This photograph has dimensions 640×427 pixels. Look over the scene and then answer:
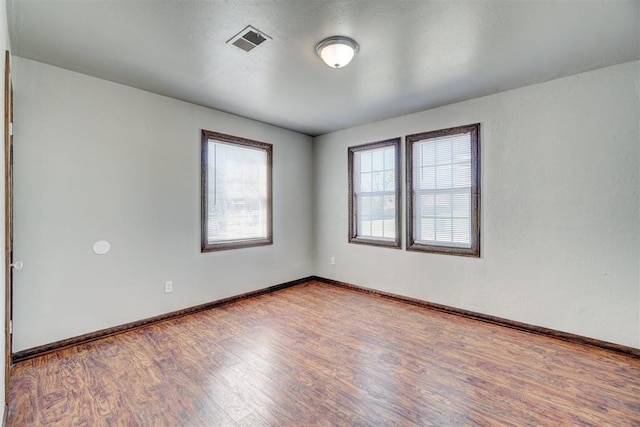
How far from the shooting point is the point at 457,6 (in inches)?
73.1

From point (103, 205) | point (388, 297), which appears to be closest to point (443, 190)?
point (388, 297)

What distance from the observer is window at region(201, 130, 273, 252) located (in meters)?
3.73

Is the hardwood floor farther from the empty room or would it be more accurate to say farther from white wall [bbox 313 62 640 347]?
white wall [bbox 313 62 640 347]

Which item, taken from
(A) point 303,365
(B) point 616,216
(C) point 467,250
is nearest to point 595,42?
(B) point 616,216

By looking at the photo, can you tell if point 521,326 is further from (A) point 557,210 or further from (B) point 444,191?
(B) point 444,191

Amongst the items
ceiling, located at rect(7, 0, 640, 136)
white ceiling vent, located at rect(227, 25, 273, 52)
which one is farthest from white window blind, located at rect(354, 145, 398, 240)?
white ceiling vent, located at rect(227, 25, 273, 52)

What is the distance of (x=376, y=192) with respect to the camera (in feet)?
14.3

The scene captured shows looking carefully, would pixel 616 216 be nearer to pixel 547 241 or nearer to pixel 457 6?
pixel 547 241

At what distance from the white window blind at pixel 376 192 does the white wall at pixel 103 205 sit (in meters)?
1.91

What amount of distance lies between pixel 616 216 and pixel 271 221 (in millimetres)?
3852

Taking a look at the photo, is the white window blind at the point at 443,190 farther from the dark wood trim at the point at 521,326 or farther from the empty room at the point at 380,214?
the dark wood trim at the point at 521,326

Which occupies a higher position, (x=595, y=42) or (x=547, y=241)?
(x=595, y=42)

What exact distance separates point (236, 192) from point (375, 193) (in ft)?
6.60

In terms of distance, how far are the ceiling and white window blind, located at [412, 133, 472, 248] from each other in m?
0.65
